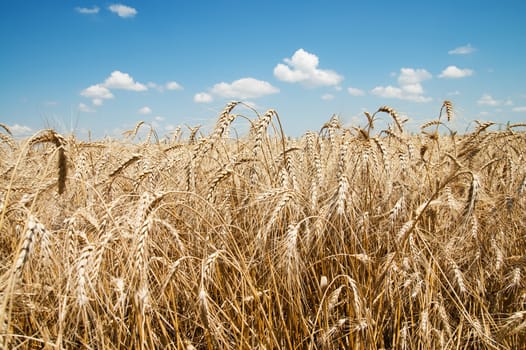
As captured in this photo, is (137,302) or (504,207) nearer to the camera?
(137,302)

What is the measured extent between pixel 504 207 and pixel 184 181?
210cm

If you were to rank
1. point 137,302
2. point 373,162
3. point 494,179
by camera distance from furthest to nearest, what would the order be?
point 494,179 → point 373,162 → point 137,302

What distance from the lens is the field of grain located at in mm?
1446

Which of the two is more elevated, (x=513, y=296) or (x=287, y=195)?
(x=287, y=195)

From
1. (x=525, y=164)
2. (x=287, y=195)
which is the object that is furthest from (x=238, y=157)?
(x=525, y=164)

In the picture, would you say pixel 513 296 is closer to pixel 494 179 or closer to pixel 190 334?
pixel 494 179

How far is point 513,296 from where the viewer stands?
79.7 inches

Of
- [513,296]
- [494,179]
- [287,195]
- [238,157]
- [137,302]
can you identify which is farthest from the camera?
[494,179]

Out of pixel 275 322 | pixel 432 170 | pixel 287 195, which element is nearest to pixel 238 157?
pixel 287 195

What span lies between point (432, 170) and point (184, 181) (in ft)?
6.74

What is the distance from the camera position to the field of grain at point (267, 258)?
1446mm

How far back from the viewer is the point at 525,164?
280cm

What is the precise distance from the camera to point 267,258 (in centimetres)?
194

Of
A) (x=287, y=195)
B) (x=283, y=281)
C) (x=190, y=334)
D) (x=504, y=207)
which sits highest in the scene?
(x=287, y=195)
